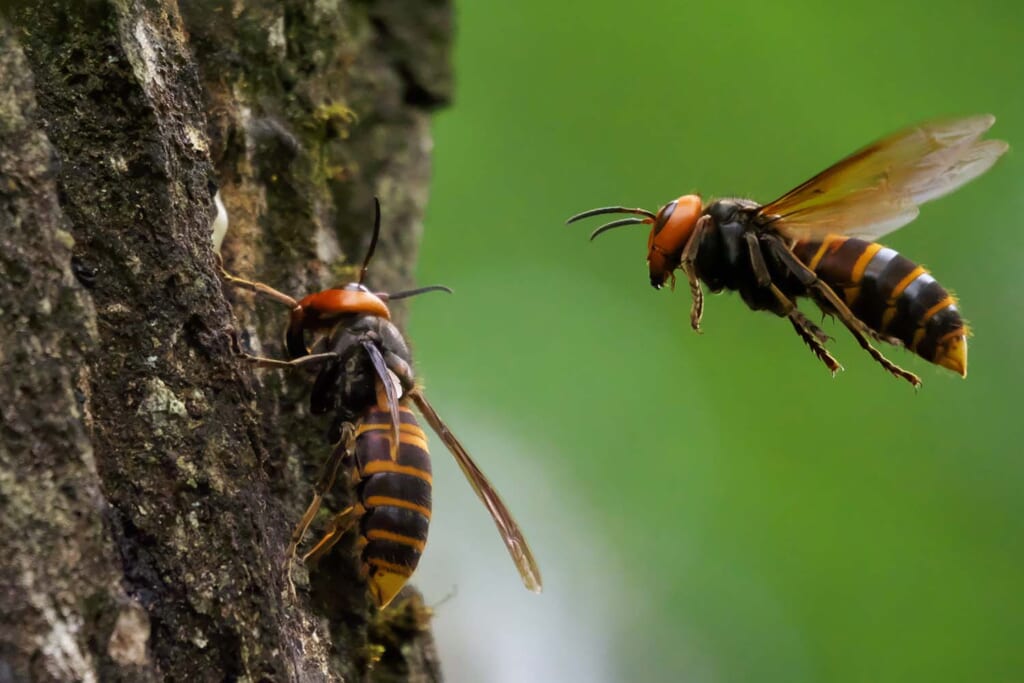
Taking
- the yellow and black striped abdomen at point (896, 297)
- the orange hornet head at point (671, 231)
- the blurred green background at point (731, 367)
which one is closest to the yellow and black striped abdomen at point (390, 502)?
the orange hornet head at point (671, 231)

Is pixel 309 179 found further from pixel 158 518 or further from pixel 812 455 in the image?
pixel 812 455

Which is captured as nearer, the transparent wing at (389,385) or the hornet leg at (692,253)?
the transparent wing at (389,385)

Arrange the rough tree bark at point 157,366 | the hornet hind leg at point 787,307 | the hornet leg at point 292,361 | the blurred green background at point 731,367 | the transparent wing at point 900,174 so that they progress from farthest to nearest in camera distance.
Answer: the blurred green background at point 731,367
the hornet hind leg at point 787,307
the transparent wing at point 900,174
the hornet leg at point 292,361
the rough tree bark at point 157,366

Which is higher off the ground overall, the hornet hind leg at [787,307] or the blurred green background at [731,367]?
the hornet hind leg at [787,307]

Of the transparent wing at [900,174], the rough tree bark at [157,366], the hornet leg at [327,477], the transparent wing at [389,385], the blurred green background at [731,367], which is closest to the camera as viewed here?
the rough tree bark at [157,366]

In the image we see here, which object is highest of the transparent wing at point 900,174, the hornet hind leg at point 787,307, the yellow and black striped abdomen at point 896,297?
the transparent wing at point 900,174

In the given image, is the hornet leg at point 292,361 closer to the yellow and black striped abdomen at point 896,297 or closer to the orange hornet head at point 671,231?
the orange hornet head at point 671,231

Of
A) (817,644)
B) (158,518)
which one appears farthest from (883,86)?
(158,518)
